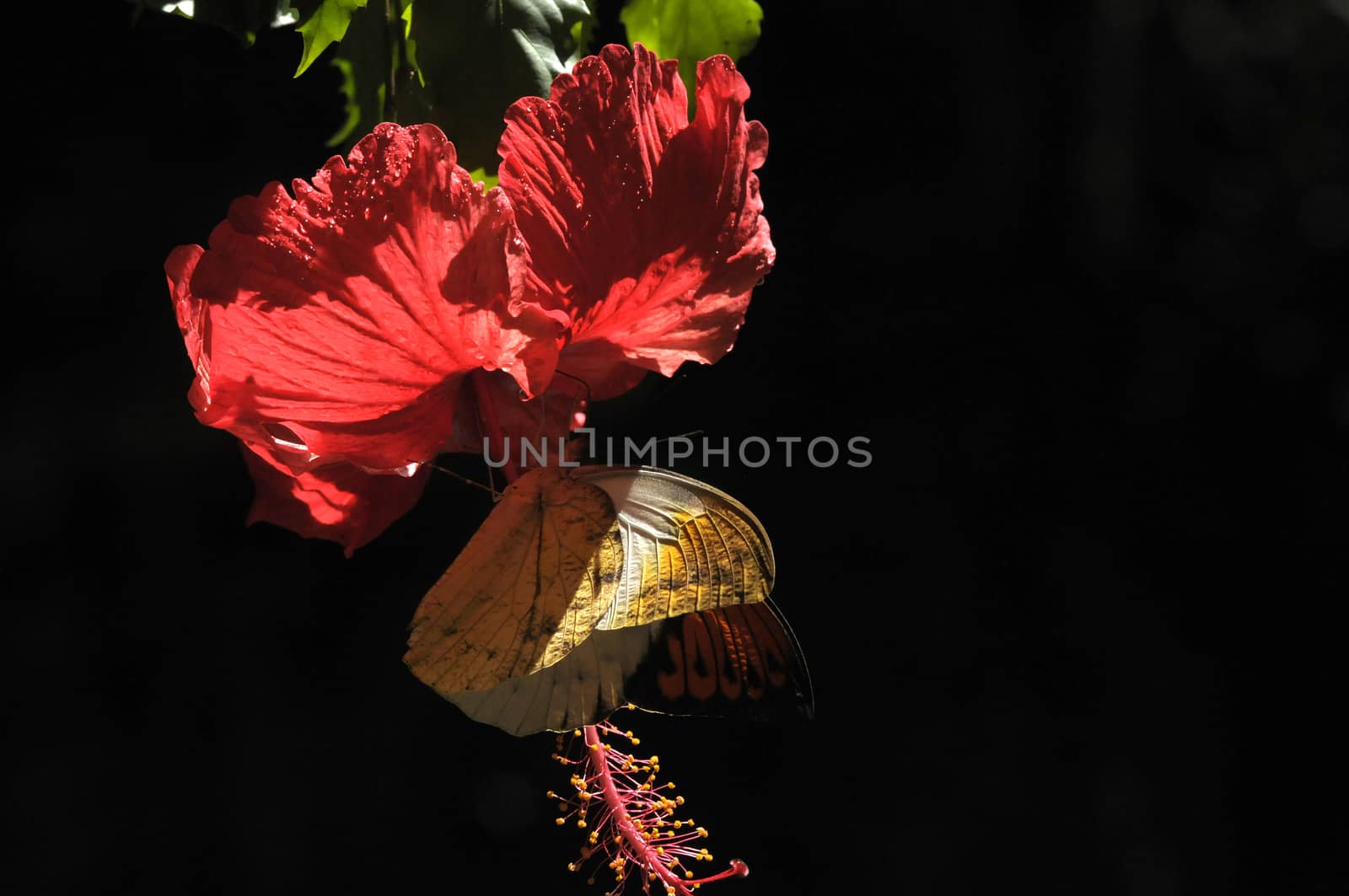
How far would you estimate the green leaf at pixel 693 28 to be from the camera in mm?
680

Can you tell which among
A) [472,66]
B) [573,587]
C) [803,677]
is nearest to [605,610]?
[573,587]

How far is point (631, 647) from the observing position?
63 cm

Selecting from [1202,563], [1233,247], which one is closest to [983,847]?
[1202,563]

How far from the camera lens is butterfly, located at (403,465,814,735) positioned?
21.3 inches

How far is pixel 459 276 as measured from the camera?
1.68ft

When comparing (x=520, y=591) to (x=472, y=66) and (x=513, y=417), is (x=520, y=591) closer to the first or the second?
(x=513, y=417)

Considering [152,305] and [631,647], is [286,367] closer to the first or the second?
[631,647]

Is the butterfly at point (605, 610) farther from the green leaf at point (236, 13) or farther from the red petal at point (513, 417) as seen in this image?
the green leaf at point (236, 13)

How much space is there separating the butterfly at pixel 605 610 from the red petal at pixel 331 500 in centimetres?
9

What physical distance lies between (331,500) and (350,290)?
14 centimetres

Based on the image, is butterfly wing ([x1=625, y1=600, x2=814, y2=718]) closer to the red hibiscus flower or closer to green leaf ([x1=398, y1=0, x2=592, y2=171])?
the red hibiscus flower

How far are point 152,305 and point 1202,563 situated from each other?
2087mm

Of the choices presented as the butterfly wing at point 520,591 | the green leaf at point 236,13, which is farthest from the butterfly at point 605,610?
the green leaf at point 236,13

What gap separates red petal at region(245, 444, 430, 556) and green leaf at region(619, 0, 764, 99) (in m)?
0.28
